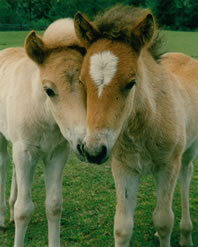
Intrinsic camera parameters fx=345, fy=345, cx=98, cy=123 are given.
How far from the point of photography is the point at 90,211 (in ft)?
15.7

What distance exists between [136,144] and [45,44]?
1.24m

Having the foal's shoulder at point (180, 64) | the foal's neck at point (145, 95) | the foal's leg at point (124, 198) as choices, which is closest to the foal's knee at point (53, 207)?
the foal's leg at point (124, 198)

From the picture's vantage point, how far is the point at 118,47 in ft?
8.87

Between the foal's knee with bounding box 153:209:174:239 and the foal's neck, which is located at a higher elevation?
the foal's neck

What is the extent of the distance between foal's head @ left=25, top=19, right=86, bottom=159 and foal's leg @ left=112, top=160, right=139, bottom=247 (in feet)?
2.96

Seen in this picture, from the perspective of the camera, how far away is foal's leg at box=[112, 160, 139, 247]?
355 centimetres

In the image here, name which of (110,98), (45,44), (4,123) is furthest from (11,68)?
(110,98)

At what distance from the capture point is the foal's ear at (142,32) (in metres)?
2.73

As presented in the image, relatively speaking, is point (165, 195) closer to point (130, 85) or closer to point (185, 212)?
point (185, 212)

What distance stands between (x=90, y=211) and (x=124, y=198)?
1.33 meters

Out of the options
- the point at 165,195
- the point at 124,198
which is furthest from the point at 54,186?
the point at 165,195

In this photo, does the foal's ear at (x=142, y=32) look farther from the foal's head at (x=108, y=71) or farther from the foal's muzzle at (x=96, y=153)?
the foal's muzzle at (x=96, y=153)

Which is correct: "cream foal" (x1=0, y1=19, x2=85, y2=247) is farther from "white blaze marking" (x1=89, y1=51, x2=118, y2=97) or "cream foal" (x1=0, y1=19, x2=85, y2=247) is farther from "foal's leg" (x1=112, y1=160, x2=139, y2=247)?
"foal's leg" (x1=112, y1=160, x2=139, y2=247)

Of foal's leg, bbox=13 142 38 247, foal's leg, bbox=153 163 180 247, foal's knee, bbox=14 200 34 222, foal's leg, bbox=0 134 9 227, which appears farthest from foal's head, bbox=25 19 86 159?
foal's leg, bbox=0 134 9 227
